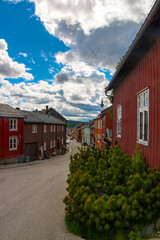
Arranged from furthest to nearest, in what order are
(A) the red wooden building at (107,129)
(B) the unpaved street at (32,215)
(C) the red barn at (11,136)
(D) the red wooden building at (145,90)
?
(C) the red barn at (11,136) → (A) the red wooden building at (107,129) → (B) the unpaved street at (32,215) → (D) the red wooden building at (145,90)

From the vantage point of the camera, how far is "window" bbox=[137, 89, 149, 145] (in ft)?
15.9

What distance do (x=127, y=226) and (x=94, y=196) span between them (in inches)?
34.1

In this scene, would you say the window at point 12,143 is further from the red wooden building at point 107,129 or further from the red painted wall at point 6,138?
the red wooden building at point 107,129

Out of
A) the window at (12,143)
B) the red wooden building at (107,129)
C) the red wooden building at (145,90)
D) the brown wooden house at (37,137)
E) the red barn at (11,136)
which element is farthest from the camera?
the brown wooden house at (37,137)

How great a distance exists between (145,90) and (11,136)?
66.1ft

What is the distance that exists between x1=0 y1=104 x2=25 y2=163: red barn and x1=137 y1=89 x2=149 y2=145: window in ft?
60.2

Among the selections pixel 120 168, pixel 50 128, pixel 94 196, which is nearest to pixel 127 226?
pixel 94 196

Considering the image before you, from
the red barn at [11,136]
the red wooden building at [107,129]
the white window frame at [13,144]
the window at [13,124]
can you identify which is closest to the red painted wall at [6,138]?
the red barn at [11,136]

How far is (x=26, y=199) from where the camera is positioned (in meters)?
7.47

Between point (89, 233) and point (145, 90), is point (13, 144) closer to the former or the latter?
point (89, 233)

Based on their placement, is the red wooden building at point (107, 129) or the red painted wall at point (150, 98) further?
the red wooden building at point (107, 129)

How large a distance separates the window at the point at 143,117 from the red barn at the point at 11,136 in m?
18.3

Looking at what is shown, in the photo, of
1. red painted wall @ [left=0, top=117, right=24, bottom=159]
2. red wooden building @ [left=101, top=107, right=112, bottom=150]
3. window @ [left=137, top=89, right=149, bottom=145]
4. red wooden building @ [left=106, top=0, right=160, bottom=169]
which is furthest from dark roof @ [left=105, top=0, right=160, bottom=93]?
red painted wall @ [left=0, top=117, right=24, bottom=159]

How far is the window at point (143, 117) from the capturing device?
15.9 ft
